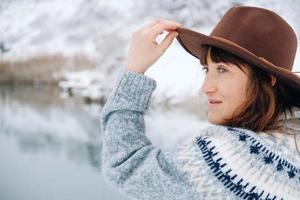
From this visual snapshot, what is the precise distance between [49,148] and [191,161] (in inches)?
47.2

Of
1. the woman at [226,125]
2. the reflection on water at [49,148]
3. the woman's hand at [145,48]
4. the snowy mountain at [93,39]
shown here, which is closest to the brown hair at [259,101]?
the woman at [226,125]

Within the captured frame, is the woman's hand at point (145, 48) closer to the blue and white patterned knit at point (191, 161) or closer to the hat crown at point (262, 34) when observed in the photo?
the blue and white patterned knit at point (191, 161)

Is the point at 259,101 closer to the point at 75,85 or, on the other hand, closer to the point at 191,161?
the point at 191,161

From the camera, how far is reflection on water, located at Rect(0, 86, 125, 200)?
5.54ft

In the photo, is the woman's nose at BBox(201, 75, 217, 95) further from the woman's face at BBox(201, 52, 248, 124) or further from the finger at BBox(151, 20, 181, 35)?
the finger at BBox(151, 20, 181, 35)

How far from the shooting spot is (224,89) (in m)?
0.74

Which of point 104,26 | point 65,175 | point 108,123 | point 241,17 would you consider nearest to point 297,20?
point 104,26

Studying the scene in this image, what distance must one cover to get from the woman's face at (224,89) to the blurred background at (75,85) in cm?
85

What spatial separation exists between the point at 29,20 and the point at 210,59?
1240 millimetres

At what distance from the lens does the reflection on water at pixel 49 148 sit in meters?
1.69

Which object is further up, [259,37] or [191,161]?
[259,37]

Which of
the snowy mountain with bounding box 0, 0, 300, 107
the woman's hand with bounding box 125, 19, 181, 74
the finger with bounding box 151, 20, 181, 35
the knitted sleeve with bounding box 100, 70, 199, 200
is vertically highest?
the finger with bounding box 151, 20, 181, 35

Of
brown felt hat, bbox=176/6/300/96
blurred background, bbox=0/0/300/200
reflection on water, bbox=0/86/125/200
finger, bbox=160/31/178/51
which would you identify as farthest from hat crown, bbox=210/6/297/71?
reflection on water, bbox=0/86/125/200

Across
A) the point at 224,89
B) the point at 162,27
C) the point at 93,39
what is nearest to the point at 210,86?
the point at 224,89
